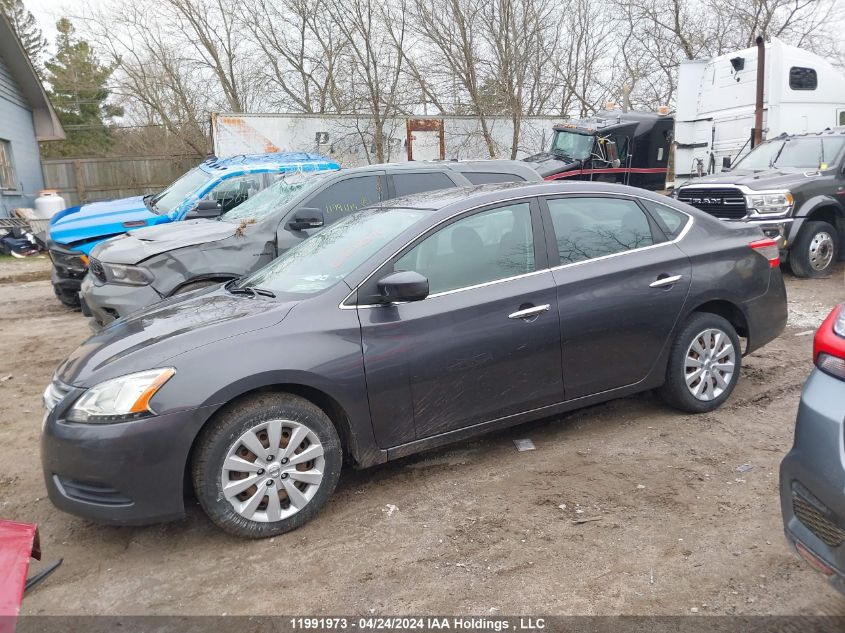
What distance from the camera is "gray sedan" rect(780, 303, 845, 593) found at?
2092 millimetres

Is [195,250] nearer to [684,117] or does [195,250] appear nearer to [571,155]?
[571,155]

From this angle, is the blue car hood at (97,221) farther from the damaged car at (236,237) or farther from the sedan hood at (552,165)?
the sedan hood at (552,165)

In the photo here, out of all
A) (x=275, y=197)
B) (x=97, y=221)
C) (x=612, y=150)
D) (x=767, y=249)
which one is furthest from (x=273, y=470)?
(x=612, y=150)

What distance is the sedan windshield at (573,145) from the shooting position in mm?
14875

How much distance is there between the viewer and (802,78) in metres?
12.3

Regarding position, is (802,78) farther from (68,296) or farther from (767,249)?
(68,296)

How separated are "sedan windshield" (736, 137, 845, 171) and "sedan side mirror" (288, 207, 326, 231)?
23.8 ft

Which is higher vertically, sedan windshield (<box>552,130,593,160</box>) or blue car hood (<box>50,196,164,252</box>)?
sedan windshield (<box>552,130,593,160</box>)

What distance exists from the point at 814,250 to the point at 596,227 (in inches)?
248

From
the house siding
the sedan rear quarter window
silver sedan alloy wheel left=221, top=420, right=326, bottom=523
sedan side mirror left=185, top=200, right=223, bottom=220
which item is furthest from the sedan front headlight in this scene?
the house siding

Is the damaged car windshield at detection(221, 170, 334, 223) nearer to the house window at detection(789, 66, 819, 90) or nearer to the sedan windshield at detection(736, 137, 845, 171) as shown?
the sedan windshield at detection(736, 137, 845, 171)

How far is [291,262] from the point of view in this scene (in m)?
4.30

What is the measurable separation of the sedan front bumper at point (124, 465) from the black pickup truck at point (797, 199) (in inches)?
320

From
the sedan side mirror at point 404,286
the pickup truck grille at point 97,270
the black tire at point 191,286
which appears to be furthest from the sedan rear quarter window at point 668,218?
the pickup truck grille at point 97,270
